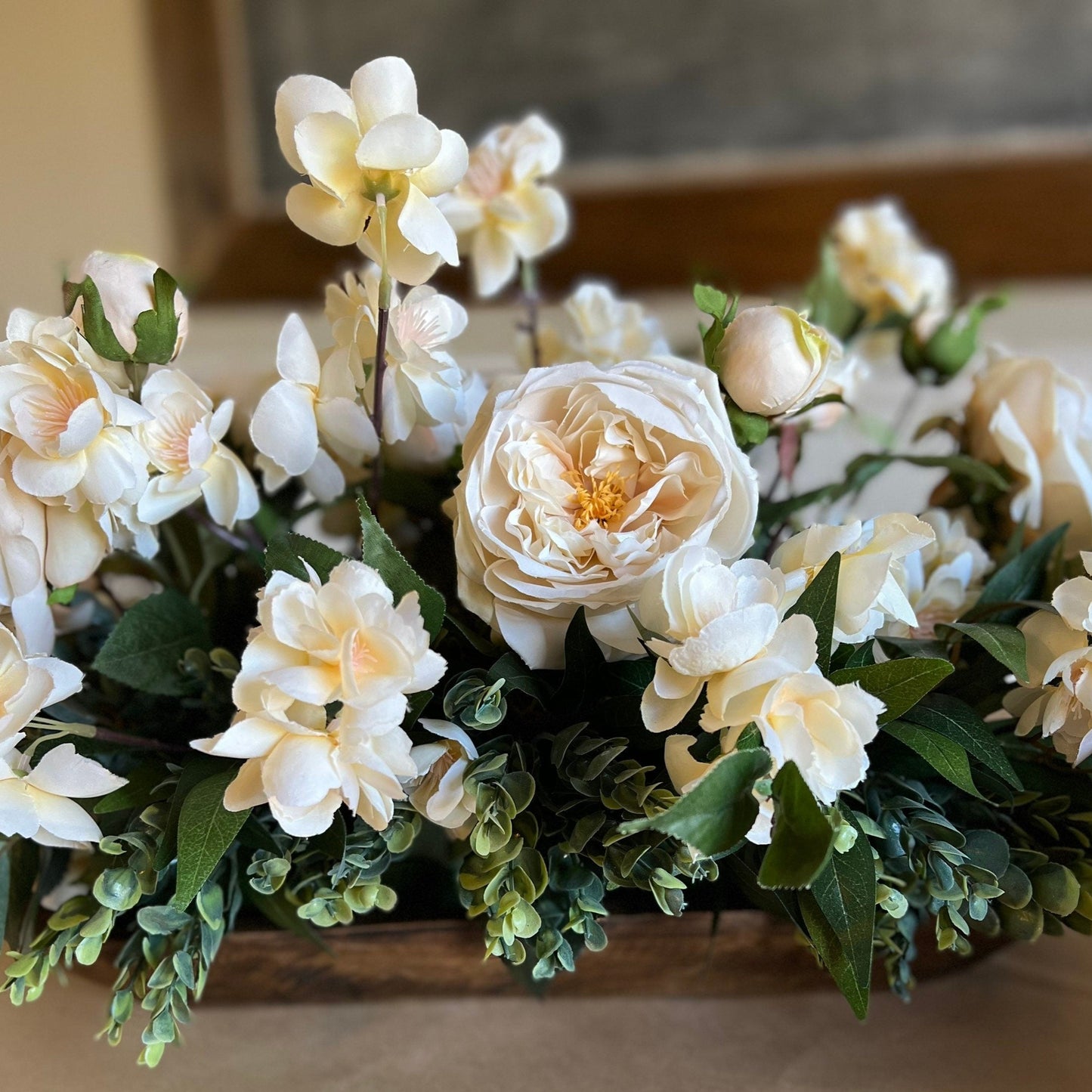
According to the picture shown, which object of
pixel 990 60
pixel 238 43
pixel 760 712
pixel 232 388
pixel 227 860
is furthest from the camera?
pixel 238 43

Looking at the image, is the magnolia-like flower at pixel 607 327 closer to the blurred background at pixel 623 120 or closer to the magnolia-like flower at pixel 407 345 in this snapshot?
the magnolia-like flower at pixel 407 345

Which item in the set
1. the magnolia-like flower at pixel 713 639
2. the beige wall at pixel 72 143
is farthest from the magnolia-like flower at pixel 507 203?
the beige wall at pixel 72 143

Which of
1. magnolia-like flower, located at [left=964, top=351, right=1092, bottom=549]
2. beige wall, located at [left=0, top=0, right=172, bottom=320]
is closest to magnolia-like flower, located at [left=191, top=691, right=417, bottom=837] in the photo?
magnolia-like flower, located at [left=964, top=351, right=1092, bottom=549]

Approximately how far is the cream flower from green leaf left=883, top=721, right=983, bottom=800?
0.18 meters

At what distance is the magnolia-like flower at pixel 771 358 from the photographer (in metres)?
0.36

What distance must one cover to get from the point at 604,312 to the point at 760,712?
287mm

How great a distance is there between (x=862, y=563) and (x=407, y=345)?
20cm

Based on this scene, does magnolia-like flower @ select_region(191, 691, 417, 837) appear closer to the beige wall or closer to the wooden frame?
the wooden frame

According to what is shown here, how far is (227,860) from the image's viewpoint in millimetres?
387

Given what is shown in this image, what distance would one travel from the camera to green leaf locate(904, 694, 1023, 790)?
1.13 feet

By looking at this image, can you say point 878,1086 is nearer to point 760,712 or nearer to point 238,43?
point 760,712

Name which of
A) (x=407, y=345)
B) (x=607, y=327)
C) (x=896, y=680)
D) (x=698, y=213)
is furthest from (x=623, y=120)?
(x=896, y=680)

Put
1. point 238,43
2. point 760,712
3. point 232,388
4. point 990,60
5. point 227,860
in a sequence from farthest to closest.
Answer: point 238,43
point 990,60
point 232,388
point 227,860
point 760,712

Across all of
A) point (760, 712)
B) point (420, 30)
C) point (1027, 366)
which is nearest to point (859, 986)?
point (760, 712)
